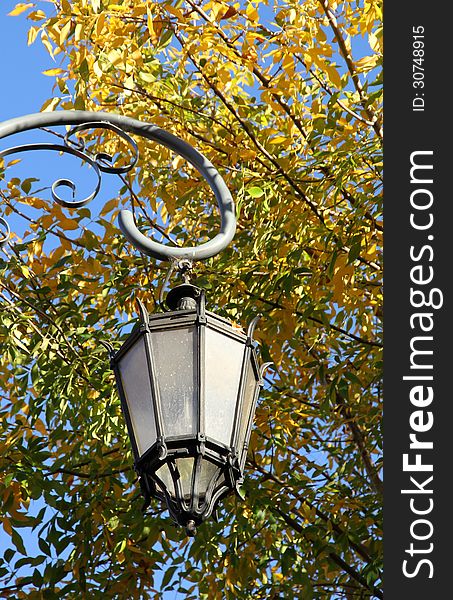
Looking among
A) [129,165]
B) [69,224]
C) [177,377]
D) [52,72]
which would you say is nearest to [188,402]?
[177,377]

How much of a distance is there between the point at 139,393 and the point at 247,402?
0.30 metres

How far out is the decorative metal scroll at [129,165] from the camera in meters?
3.17

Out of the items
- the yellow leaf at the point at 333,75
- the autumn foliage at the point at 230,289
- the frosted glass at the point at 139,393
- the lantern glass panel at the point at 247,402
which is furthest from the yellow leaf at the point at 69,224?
the lantern glass panel at the point at 247,402

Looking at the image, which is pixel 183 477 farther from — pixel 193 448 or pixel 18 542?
pixel 18 542

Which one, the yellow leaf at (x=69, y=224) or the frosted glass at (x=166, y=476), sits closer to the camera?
the frosted glass at (x=166, y=476)

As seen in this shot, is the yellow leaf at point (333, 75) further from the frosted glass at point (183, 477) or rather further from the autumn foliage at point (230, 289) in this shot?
the frosted glass at point (183, 477)

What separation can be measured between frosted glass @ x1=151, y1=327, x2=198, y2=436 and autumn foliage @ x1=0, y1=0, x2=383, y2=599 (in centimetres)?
156

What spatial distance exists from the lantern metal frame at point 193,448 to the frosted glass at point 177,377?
2cm

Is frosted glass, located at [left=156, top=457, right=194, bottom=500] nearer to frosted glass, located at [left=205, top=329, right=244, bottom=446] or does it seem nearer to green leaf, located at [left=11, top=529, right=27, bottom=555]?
frosted glass, located at [left=205, top=329, right=244, bottom=446]

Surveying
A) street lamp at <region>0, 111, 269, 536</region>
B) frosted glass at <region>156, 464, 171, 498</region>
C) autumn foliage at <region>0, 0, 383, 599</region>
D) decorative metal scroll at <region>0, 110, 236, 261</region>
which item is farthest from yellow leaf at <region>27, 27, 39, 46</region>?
frosted glass at <region>156, 464, 171, 498</region>

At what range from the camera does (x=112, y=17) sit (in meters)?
4.59

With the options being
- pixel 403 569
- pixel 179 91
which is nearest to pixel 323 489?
pixel 403 569

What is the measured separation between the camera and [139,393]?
2.74 meters

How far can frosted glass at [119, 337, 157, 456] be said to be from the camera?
8.71ft
